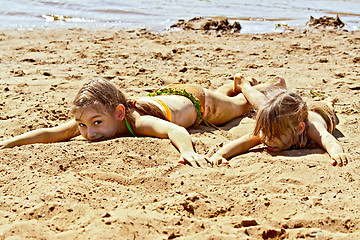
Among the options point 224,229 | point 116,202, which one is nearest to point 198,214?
point 224,229

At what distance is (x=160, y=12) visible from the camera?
44.0 ft

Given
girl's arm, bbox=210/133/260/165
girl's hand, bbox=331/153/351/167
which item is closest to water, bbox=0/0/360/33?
girl's arm, bbox=210/133/260/165

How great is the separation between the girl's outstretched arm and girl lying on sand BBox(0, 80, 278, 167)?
1004mm

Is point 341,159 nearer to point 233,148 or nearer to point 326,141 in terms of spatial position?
point 326,141

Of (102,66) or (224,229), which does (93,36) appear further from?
(224,229)

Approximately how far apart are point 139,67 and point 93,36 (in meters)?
3.22

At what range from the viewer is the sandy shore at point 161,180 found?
2445 mm

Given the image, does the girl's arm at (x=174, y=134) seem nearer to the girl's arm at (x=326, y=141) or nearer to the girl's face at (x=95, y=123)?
the girl's face at (x=95, y=123)

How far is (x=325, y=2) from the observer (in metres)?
16.2

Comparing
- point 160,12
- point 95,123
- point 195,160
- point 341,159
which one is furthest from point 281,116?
point 160,12

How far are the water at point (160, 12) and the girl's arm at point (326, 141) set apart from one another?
6.69 m

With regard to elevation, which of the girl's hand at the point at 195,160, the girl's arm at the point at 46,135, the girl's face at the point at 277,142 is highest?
the girl's face at the point at 277,142

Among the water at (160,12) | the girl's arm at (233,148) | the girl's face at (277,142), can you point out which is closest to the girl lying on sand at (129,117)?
the girl's arm at (233,148)

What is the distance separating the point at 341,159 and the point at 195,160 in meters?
1.12
